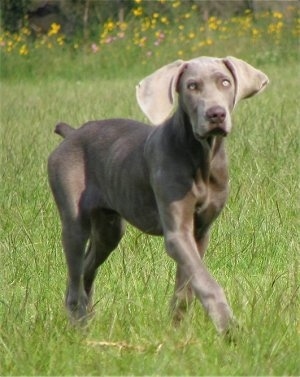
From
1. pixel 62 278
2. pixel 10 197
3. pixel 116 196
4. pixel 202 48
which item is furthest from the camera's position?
pixel 202 48

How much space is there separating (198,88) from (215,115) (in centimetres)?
22

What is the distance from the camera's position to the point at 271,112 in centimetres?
1027

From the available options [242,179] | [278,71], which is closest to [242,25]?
[278,71]

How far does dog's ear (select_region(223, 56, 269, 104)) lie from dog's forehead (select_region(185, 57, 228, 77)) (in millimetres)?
37

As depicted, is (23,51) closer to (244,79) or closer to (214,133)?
(244,79)

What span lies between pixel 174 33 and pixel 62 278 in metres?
13.0

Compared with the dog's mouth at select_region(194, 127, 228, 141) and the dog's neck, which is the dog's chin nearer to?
the dog's mouth at select_region(194, 127, 228, 141)

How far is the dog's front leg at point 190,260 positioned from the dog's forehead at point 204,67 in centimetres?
50

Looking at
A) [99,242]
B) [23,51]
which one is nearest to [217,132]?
[99,242]

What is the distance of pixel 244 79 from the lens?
4582 mm

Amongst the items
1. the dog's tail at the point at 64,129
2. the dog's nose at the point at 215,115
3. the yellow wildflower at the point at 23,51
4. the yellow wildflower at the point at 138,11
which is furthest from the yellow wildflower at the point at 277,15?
the dog's nose at the point at 215,115

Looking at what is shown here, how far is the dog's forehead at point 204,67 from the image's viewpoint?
4492 mm

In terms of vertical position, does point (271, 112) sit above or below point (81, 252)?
below

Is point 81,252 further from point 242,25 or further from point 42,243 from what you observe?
point 242,25
